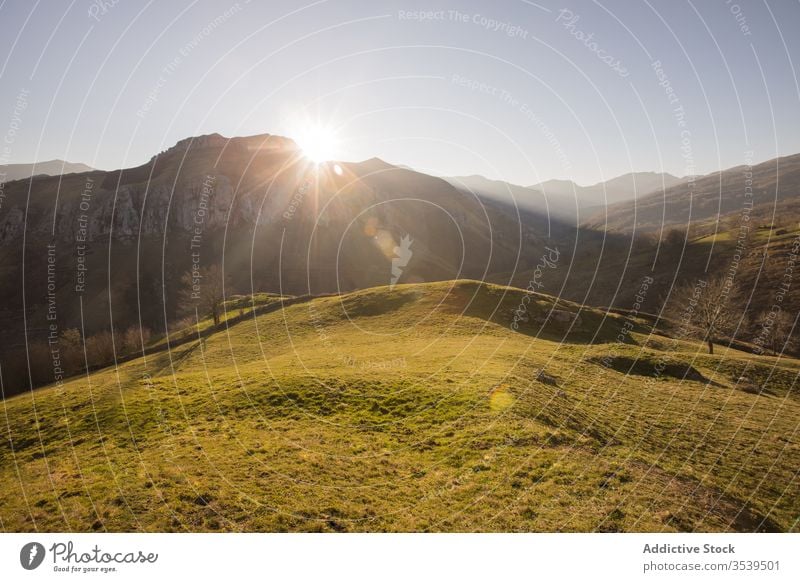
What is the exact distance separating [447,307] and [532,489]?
43.8 m

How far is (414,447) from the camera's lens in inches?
851

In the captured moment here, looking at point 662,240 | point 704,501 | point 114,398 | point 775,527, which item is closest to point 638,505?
point 704,501

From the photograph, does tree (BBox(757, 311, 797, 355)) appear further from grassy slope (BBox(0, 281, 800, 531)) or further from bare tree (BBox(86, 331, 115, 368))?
bare tree (BBox(86, 331, 115, 368))

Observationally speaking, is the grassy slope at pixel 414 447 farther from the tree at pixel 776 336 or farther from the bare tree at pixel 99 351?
the tree at pixel 776 336

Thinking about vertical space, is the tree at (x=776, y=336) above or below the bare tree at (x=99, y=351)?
below

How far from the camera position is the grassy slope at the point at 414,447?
16094 millimetres

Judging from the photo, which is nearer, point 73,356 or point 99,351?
point 73,356

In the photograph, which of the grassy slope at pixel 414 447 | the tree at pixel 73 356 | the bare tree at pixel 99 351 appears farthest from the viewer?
the bare tree at pixel 99 351

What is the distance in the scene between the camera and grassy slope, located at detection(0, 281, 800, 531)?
16.1m

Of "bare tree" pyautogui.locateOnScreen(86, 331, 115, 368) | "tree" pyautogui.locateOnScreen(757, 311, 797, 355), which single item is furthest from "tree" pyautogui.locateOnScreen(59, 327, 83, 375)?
"tree" pyautogui.locateOnScreen(757, 311, 797, 355)

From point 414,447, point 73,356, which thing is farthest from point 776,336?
point 73,356

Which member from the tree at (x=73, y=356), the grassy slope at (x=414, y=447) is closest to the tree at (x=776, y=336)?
the grassy slope at (x=414, y=447)

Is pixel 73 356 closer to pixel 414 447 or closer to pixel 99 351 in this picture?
pixel 99 351

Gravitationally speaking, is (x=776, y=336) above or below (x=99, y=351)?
below
